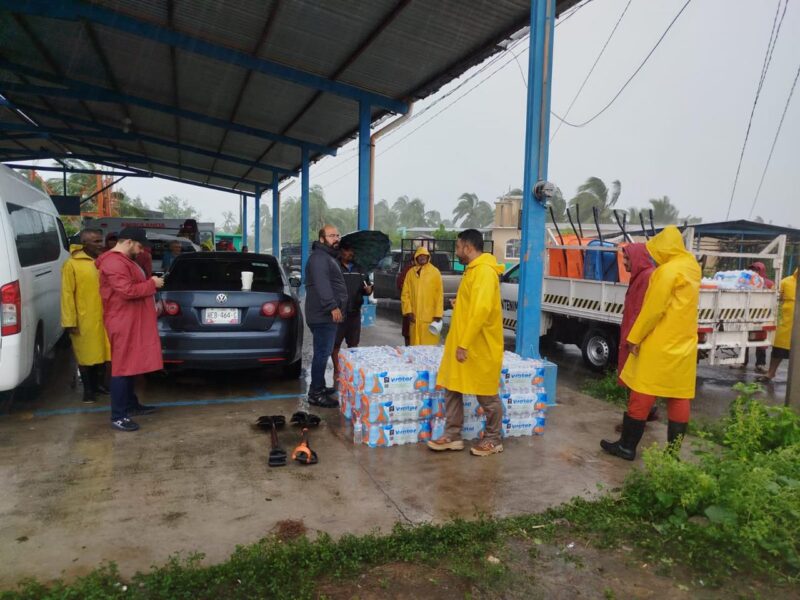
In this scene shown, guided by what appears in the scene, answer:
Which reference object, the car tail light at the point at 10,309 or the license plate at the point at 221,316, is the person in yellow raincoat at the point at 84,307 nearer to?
the car tail light at the point at 10,309

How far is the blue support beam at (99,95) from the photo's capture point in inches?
517

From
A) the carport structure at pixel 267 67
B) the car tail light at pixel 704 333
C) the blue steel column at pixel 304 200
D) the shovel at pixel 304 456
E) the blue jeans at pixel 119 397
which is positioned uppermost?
the carport structure at pixel 267 67

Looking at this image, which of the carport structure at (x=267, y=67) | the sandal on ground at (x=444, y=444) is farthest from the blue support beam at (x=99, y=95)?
the sandal on ground at (x=444, y=444)

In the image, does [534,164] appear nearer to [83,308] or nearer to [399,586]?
[399,586]

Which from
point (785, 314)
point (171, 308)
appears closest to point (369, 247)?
point (171, 308)

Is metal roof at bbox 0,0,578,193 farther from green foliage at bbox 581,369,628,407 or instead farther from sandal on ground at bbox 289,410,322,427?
sandal on ground at bbox 289,410,322,427

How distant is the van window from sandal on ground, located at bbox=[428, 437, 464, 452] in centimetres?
372

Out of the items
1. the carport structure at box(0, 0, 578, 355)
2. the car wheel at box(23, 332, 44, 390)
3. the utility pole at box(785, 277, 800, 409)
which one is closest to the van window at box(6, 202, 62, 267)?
the car wheel at box(23, 332, 44, 390)

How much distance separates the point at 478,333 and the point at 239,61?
8.48 metres

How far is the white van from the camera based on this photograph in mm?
4430

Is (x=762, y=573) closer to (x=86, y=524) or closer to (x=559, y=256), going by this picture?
(x=86, y=524)

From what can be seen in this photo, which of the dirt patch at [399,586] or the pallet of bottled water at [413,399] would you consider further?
the pallet of bottled water at [413,399]

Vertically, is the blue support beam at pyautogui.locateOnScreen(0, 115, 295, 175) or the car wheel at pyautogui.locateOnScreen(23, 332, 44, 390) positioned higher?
the blue support beam at pyautogui.locateOnScreen(0, 115, 295, 175)

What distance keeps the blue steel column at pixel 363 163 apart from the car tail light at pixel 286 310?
20.5 ft
